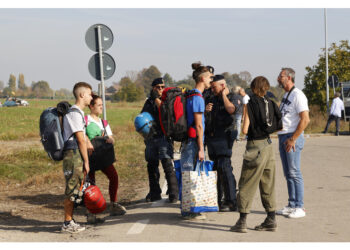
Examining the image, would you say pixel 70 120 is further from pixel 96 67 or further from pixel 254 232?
pixel 96 67

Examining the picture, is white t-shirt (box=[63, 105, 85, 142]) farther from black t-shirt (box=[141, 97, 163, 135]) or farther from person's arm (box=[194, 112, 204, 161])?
black t-shirt (box=[141, 97, 163, 135])

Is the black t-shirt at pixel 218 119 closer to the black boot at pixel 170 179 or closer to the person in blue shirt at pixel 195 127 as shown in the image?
the person in blue shirt at pixel 195 127

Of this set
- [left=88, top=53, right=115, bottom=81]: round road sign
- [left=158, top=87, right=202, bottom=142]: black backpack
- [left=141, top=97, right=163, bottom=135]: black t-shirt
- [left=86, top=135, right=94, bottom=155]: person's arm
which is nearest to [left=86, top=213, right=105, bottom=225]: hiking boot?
[left=86, top=135, right=94, bottom=155]: person's arm

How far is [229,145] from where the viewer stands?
7.52 m

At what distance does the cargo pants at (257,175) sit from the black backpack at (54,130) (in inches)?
84.1

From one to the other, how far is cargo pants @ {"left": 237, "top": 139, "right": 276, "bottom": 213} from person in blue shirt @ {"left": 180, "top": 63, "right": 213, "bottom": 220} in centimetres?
73

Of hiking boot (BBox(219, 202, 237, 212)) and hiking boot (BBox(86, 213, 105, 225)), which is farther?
hiking boot (BBox(219, 202, 237, 212))

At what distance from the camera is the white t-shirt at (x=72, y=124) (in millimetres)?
6418

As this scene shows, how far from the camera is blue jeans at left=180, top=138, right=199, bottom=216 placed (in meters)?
6.93

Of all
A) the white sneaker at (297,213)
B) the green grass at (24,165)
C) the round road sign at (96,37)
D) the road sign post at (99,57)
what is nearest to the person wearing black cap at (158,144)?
the white sneaker at (297,213)

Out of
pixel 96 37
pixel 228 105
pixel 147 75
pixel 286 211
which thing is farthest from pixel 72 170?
pixel 147 75

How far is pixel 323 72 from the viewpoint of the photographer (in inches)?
1222
